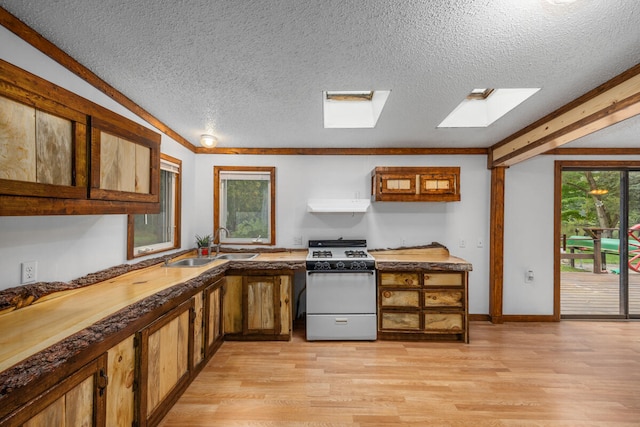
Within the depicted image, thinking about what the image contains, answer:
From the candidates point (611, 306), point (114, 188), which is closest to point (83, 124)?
point (114, 188)

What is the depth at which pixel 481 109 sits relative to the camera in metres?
2.91

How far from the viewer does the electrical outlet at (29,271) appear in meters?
1.62

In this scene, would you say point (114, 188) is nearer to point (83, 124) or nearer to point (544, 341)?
point (83, 124)

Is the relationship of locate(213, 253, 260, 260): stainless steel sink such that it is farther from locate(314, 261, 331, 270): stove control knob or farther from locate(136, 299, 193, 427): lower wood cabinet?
locate(136, 299, 193, 427): lower wood cabinet

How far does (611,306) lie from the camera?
389 cm

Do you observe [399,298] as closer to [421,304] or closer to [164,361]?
[421,304]

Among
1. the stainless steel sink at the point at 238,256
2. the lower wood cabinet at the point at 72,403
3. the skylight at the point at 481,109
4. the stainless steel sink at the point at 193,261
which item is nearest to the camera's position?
the lower wood cabinet at the point at 72,403

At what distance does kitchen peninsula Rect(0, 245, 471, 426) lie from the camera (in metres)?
1.05

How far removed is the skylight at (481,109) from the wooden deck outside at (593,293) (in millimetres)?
2671

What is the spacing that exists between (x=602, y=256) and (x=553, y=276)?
0.82m

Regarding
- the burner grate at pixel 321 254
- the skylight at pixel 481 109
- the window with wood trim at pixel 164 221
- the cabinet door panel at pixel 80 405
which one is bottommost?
the cabinet door panel at pixel 80 405

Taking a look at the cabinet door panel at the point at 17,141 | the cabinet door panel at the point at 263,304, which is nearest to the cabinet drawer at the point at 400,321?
the cabinet door panel at the point at 263,304

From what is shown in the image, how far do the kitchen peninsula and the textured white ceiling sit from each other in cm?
143

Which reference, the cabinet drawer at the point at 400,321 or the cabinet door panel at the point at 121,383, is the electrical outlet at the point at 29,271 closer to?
the cabinet door panel at the point at 121,383
